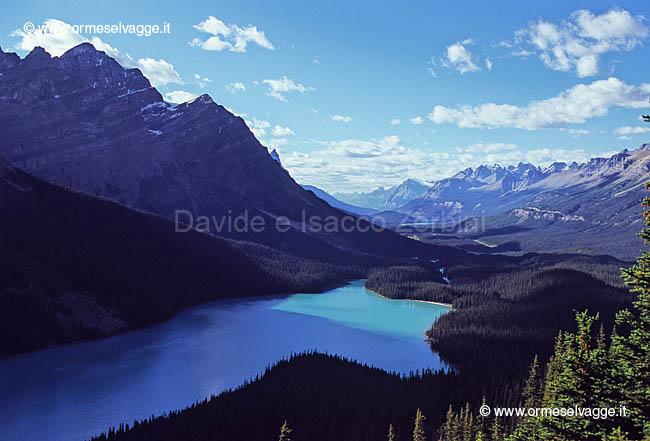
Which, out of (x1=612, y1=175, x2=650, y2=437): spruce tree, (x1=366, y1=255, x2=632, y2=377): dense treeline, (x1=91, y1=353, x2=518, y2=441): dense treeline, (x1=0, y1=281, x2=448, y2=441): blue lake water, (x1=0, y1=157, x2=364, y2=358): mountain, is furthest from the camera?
(x1=0, y1=157, x2=364, y2=358): mountain

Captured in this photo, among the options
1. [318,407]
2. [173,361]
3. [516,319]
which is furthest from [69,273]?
[516,319]

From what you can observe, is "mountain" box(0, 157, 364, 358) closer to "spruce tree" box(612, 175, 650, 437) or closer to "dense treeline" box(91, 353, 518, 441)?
"dense treeline" box(91, 353, 518, 441)

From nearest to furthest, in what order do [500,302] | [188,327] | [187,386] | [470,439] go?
[470,439], [187,386], [188,327], [500,302]

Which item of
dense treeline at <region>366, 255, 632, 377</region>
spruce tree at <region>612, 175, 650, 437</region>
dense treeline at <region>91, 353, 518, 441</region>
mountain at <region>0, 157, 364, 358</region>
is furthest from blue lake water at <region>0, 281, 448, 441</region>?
spruce tree at <region>612, 175, 650, 437</region>

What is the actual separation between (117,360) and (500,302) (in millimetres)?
126666

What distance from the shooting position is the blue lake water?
3103 inches

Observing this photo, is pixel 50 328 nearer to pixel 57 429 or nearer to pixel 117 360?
pixel 117 360

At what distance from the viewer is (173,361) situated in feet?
362

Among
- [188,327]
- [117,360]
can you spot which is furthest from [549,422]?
[188,327]

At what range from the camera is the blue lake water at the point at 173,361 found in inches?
3103

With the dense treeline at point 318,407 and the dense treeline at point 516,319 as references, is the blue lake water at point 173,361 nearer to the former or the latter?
the dense treeline at point 516,319

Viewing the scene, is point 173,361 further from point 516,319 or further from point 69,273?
point 516,319

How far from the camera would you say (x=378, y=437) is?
6750 centimetres

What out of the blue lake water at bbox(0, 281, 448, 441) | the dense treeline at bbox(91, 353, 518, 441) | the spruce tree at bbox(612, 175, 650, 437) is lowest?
the blue lake water at bbox(0, 281, 448, 441)
